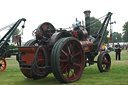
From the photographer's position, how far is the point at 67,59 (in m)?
5.18

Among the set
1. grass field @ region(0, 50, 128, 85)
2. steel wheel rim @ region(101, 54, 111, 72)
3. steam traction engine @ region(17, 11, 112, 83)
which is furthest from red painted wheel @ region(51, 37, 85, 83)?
steel wheel rim @ region(101, 54, 111, 72)

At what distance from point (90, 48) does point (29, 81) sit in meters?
2.75

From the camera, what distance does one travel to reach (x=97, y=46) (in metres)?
7.52

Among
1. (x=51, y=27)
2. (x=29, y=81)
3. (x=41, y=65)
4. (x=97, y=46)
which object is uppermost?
(x=51, y=27)

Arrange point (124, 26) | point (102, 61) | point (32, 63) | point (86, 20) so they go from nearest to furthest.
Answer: point (32, 63) → point (102, 61) → point (86, 20) → point (124, 26)

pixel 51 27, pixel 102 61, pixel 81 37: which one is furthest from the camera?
pixel 102 61

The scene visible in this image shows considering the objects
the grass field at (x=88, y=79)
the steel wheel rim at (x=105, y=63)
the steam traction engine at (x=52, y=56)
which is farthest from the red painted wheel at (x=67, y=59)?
the steel wheel rim at (x=105, y=63)

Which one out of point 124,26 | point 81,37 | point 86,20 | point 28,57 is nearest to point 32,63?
point 28,57

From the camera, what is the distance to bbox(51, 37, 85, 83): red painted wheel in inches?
183

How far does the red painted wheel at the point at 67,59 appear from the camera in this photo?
465cm

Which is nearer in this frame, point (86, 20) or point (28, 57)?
point (28, 57)

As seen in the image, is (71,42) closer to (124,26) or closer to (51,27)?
(51,27)

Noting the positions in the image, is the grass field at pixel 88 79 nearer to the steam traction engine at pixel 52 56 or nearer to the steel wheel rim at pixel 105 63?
the steam traction engine at pixel 52 56

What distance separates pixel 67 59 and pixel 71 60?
12 centimetres
